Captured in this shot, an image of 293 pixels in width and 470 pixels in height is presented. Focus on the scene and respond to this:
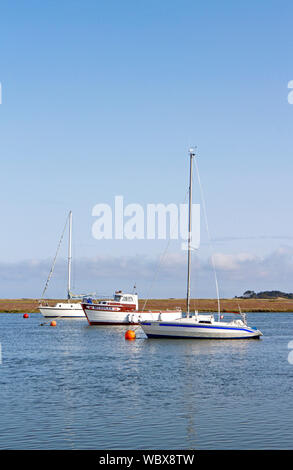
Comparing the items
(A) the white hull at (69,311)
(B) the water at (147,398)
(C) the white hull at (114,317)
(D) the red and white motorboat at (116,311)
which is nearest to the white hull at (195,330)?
(B) the water at (147,398)

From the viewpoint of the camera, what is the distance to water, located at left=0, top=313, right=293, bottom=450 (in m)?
21.4

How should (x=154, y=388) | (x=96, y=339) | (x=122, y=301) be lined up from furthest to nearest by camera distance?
1. (x=122, y=301)
2. (x=96, y=339)
3. (x=154, y=388)

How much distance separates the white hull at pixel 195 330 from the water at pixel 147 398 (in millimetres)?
2144

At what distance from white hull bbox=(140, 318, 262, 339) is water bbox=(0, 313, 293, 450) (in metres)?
2.14

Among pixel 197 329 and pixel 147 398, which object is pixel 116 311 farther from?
pixel 147 398

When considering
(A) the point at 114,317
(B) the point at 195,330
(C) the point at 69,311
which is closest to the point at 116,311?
(A) the point at 114,317

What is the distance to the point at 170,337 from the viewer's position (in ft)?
191

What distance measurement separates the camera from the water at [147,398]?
70.3ft

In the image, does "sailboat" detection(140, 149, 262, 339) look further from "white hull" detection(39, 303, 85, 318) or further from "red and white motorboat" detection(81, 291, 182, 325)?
"white hull" detection(39, 303, 85, 318)

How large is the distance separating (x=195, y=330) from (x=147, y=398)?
27.9m

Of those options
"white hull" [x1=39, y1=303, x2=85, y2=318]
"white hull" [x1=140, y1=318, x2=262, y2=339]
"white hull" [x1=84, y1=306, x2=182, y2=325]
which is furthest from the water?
"white hull" [x1=39, y1=303, x2=85, y2=318]
